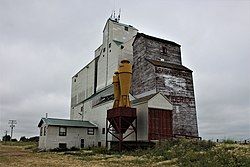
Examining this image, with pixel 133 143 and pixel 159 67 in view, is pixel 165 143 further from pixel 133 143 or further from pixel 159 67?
pixel 159 67

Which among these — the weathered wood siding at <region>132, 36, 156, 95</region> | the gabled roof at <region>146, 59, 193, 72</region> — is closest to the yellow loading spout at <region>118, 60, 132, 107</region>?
the weathered wood siding at <region>132, 36, 156, 95</region>

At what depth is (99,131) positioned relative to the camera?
38.7 metres

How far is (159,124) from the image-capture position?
2753 cm

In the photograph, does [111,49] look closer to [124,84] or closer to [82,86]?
[82,86]

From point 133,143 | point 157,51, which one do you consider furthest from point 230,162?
point 157,51

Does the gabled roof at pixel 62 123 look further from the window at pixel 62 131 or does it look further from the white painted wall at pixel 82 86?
the white painted wall at pixel 82 86

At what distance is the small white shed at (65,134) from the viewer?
35.8 meters

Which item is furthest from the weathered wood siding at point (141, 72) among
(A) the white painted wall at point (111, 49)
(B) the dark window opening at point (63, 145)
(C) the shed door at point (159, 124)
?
(B) the dark window opening at point (63, 145)

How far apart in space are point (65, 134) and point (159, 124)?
14.4m

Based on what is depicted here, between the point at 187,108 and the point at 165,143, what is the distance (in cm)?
1322

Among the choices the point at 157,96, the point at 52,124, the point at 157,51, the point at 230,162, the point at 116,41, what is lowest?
the point at 230,162

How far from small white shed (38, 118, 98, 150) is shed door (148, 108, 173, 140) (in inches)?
536

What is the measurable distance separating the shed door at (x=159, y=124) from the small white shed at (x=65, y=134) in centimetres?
1362

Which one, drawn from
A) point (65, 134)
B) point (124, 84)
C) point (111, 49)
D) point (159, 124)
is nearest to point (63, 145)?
point (65, 134)
